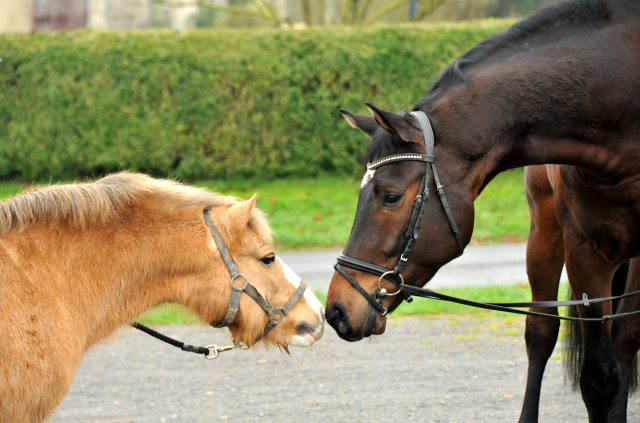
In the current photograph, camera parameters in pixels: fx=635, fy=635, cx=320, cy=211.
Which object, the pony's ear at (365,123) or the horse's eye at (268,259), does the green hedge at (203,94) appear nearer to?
the pony's ear at (365,123)

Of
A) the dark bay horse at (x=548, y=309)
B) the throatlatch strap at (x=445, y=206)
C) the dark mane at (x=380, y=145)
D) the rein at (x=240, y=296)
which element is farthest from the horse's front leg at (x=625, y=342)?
the rein at (x=240, y=296)

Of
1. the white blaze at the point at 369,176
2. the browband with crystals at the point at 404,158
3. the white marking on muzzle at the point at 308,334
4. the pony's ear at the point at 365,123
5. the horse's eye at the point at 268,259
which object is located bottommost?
the white marking on muzzle at the point at 308,334

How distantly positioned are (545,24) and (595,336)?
180 cm

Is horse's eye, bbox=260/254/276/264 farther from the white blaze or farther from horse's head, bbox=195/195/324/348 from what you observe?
the white blaze

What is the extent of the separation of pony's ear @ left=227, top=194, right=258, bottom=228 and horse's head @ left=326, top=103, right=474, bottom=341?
0.49m

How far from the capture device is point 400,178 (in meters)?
2.91

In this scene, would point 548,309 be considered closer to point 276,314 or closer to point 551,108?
point 551,108

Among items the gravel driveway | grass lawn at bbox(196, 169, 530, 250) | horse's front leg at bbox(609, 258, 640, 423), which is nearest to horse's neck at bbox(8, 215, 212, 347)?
the gravel driveway

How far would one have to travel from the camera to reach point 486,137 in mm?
2910

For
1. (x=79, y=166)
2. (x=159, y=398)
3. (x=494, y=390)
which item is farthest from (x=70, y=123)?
(x=494, y=390)

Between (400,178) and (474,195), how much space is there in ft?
1.28

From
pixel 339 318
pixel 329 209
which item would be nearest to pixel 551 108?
pixel 339 318

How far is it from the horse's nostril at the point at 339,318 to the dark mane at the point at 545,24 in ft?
3.74

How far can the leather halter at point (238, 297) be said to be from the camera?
9.69ft
